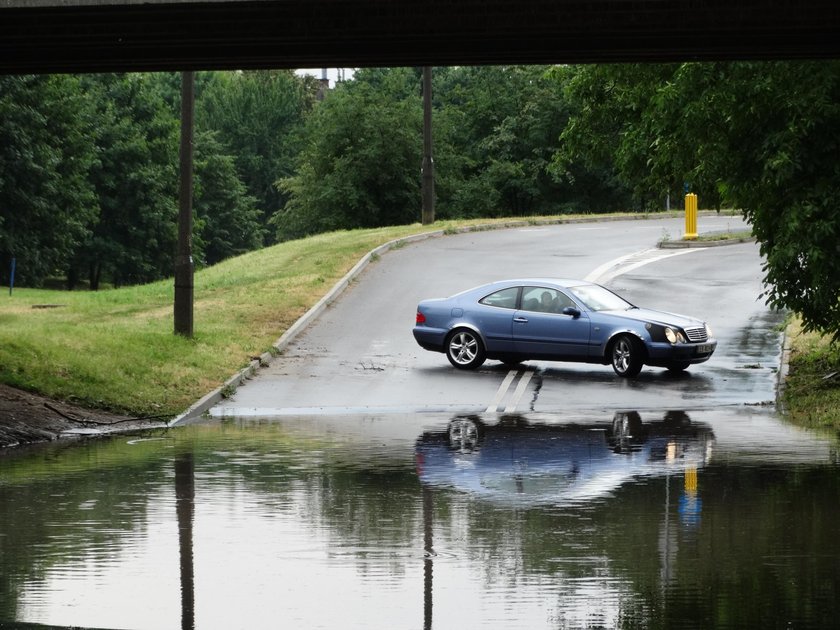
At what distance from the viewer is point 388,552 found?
10562 mm

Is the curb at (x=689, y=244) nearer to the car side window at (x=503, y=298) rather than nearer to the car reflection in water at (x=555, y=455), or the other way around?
the car side window at (x=503, y=298)

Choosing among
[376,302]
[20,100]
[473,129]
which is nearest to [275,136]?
[473,129]

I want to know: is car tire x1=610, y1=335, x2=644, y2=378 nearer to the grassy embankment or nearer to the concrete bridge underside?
the grassy embankment

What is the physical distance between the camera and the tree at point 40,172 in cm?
5622

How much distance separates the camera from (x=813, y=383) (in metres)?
21.7

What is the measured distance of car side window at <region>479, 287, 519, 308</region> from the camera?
80.0 feet

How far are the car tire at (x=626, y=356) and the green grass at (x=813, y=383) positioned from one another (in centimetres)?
232

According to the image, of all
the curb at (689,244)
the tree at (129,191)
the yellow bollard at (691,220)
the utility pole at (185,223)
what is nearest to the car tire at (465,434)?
the utility pole at (185,223)

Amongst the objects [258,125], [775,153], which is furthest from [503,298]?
[258,125]

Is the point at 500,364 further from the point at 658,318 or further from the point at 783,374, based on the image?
the point at 783,374

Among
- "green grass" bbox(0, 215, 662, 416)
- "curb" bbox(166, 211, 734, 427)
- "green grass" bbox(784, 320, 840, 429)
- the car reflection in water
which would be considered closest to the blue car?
"green grass" bbox(784, 320, 840, 429)

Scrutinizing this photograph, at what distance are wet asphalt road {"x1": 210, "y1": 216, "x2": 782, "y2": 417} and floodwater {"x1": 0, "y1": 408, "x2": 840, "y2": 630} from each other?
10.0 feet

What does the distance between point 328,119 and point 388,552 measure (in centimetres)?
6340

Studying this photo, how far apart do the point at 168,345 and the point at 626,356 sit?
7.58m
